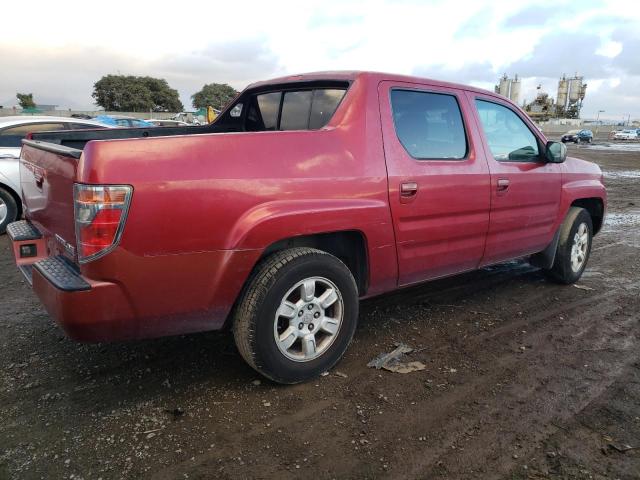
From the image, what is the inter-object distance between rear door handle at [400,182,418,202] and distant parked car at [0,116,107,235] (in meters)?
5.28

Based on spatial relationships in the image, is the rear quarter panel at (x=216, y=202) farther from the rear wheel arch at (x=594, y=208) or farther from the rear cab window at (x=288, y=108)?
the rear wheel arch at (x=594, y=208)

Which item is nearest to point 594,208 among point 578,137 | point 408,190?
point 408,190

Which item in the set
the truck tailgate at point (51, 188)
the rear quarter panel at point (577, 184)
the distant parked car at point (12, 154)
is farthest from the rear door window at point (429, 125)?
the distant parked car at point (12, 154)

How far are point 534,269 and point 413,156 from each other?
3116 millimetres

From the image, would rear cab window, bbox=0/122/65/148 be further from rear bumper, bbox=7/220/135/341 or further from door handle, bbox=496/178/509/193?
door handle, bbox=496/178/509/193

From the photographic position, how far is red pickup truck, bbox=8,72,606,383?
95.0 inches

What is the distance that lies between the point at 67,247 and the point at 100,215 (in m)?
0.58

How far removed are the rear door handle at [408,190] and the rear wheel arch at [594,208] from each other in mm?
2653

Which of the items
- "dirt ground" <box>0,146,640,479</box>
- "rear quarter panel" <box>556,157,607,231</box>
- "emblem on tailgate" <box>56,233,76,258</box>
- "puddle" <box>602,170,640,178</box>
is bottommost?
"dirt ground" <box>0,146,640,479</box>

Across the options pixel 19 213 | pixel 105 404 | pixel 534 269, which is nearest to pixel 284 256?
pixel 105 404

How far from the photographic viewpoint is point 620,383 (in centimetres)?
316

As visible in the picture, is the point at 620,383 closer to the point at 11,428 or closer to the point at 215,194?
the point at 215,194

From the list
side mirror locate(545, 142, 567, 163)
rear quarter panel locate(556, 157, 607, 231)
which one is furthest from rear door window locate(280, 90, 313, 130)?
rear quarter panel locate(556, 157, 607, 231)

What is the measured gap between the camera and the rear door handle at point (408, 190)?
3.25m
